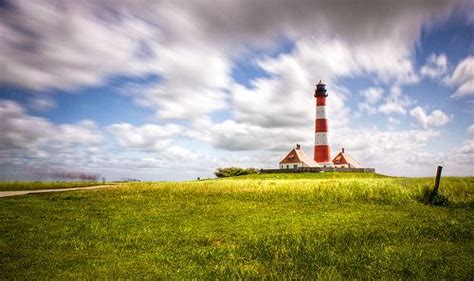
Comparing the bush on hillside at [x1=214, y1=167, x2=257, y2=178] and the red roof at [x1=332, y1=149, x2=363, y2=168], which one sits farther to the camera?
the red roof at [x1=332, y1=149, x2=363, y2=168]

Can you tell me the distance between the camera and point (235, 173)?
78188 millimetres

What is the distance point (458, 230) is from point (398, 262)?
246 inches

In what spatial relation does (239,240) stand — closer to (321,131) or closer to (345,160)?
(321,131)

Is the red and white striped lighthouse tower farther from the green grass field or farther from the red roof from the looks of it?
the green grass field

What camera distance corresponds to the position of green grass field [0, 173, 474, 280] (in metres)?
8.27

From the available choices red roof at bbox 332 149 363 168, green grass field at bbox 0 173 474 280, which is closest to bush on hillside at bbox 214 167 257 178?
red roof at bbox 332 149 363 168

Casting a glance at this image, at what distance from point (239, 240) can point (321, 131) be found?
67.7m

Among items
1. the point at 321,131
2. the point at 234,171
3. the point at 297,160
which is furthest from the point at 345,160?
the point at 234,171

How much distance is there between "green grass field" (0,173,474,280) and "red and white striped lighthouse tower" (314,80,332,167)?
54737 millimetres

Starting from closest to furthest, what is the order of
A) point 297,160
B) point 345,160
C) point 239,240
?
point 239,240, point 297,160, point 345,160

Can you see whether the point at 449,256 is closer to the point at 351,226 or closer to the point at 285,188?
the point at 351,226

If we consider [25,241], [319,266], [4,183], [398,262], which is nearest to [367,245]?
[398,262]

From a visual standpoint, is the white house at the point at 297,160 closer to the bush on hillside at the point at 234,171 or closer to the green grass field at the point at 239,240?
the bush on hillside at the point at 234,171

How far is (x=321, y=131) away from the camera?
76312 mm
